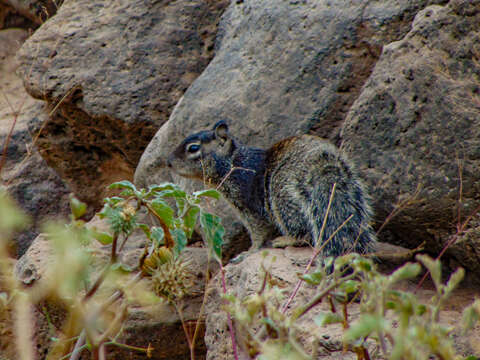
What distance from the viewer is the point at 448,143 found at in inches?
144

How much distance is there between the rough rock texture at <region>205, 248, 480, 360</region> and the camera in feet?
10.2

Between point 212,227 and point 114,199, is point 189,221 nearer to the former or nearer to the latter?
point 212,227

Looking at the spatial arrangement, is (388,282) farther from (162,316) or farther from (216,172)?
(216,172)

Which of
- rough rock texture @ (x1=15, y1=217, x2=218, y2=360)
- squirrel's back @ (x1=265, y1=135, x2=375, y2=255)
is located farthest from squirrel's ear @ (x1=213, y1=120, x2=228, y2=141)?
rough rock texture @ (x1=15, y1=217, x2=218, y2=360)

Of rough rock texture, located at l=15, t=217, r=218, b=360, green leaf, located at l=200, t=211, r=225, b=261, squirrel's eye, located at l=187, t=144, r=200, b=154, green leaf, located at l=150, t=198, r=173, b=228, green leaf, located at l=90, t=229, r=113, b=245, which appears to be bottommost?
rough rock texture, located at l=15, t=217, r=218, b=360

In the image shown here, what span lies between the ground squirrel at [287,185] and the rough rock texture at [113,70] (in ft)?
5.22

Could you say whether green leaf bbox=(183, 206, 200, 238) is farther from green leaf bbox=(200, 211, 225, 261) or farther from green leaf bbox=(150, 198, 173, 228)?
green leaf bbox=(150, 198, 173, 228)

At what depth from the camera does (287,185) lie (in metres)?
4.40

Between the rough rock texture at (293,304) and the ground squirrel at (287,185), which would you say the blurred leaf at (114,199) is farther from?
the ground squirrel at (287,185)

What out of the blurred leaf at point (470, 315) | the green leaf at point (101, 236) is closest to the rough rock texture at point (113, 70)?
the green leaf at point (101, 236)

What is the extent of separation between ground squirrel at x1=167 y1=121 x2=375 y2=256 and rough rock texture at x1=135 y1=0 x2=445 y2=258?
49 centimetres

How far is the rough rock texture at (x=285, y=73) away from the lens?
509cm

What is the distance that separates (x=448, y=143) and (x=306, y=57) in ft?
6.72

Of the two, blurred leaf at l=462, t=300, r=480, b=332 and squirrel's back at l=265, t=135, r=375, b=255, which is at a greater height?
blurred leaf at l=462, t=300, r=480, b=332
